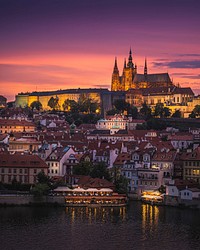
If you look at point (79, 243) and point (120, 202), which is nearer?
point (79, 243)

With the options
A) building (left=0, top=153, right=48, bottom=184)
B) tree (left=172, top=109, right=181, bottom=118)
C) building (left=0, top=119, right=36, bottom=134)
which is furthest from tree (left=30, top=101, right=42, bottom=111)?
building (left=0, top=153, right=48, bottom=184)

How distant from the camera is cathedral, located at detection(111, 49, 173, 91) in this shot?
178m

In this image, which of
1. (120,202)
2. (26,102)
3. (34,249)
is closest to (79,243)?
(34,249)

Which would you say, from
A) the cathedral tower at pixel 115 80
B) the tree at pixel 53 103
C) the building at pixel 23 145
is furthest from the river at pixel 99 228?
the cathedral tower at pixel 115 80

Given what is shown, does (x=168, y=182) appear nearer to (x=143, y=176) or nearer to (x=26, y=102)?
(x=143, y=176)

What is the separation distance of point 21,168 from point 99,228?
14.8 metres

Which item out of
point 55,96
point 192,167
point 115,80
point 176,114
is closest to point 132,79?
point 115,80

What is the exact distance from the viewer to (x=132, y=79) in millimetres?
186500

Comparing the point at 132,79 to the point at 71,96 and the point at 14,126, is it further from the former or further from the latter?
the point at 14,126

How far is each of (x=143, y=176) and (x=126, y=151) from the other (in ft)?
30.8

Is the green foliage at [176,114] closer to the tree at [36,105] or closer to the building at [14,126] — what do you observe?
the building at [14,126]

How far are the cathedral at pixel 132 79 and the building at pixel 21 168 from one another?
388ft

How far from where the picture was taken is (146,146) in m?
72.9

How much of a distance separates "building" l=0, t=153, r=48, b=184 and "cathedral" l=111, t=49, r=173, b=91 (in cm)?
11823
